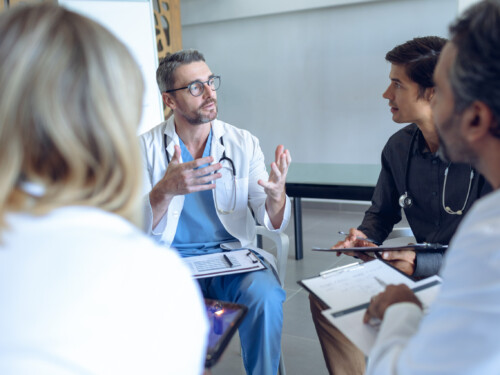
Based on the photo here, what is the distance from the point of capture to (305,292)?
312 centimetres

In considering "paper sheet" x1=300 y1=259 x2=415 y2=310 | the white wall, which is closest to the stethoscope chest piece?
"paper sheet" x1=300 y1=259 x2=415 y2=310

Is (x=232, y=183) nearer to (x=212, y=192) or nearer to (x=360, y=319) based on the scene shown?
(x=212, y=192)

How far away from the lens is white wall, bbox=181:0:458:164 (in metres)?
4.61

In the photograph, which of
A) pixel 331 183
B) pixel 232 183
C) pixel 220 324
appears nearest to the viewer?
pixel 220 324

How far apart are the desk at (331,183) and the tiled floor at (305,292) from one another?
0.26m

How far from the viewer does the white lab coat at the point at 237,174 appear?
2088 millimetres

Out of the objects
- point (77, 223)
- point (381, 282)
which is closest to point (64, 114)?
point (77, 223)

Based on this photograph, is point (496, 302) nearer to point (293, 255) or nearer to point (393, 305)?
point (393, 305)

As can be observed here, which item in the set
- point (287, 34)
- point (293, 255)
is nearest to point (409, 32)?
point (287, 34)

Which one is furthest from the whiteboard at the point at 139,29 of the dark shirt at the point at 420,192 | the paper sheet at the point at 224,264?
the dark shirt at the point at 420,192

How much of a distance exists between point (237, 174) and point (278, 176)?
32cm

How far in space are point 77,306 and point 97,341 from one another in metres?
0.06

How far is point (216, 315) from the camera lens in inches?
48.7

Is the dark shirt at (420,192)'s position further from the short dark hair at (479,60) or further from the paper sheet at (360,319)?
the short dark hair at (479,60)
